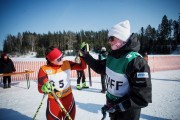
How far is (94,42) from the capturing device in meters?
82.8

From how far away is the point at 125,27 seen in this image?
212 centimetres

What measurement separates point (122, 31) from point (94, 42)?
81.2m

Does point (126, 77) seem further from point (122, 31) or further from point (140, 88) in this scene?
point (122, 31)

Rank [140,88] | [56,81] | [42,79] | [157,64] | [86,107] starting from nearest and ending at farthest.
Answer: [140,88] → [42,79] → [56,81] → [86,107] → [157,64]

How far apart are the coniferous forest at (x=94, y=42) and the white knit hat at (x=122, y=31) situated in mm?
41770

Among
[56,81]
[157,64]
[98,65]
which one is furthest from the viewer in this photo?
[157,64]

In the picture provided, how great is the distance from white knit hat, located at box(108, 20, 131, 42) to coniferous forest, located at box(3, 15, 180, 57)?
1644 inches

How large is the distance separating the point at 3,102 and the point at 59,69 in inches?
192

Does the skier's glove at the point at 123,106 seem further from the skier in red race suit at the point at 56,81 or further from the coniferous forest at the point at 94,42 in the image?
the coniferous forest at the point at 94,42

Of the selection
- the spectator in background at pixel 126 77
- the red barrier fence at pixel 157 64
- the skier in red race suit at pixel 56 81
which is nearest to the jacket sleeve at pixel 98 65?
the spectator in background at pixel 126 77

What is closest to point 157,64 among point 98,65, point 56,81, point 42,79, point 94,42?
point 98,65

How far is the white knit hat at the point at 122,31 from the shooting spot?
2072 millimetres

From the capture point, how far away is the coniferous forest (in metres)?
58.8

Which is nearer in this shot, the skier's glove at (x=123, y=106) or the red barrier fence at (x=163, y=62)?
the skier's glove at (x=123, y=106)
